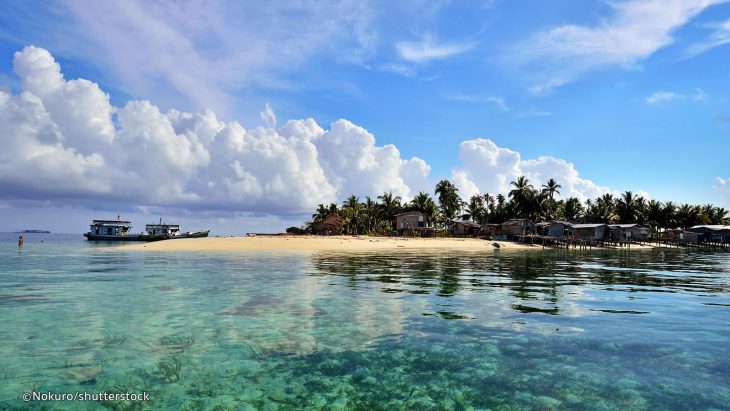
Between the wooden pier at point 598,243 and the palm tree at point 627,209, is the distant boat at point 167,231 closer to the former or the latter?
the wooden pier at point 598,243

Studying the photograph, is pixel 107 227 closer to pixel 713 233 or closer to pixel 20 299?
pixel 20 299

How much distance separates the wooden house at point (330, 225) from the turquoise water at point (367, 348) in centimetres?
8334

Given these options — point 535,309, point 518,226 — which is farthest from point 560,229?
point 535,309

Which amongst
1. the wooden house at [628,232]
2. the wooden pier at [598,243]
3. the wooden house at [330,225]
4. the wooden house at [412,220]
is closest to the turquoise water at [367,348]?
the wooden pier at [598,243]

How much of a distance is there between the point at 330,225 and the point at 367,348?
313ft

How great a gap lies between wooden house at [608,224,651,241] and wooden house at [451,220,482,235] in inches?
1210

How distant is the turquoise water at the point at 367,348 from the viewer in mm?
7793

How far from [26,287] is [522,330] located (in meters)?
24.7

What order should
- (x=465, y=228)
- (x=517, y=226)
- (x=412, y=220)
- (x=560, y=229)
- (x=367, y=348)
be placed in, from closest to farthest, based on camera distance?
(x=367, y=348) → (x=560, y=229) → (x=517, y=226) → (x=412, y=220) → (x=465, y=228)

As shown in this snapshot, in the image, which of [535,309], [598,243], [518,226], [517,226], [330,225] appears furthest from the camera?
[330,225]

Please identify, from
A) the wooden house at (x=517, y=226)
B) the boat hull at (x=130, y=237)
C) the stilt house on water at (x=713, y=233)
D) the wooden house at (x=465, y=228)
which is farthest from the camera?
the wooden house at (x=465, y=228)

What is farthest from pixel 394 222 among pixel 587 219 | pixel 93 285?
pixel 93 285

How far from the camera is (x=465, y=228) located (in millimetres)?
108125

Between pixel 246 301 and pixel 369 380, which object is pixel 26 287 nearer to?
pixel 246 301
